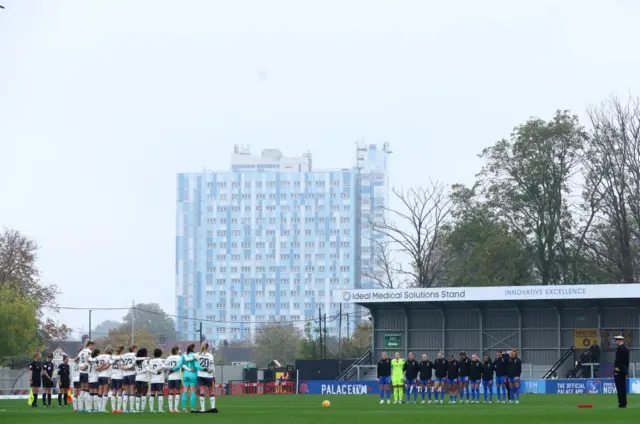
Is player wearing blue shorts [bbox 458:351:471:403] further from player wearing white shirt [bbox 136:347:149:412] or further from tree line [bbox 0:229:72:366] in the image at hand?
tree line [bbox 0:229:72:366]

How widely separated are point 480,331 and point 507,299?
4.29 metres

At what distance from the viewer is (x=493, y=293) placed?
61.0m

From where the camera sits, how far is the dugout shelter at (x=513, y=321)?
5966 cm

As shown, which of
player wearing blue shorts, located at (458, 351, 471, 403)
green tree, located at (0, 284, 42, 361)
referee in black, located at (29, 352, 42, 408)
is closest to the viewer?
referee in black, located at (29, 352, 42, 408)

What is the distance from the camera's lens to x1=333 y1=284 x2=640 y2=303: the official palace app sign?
188 feet

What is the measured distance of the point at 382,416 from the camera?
28.5m

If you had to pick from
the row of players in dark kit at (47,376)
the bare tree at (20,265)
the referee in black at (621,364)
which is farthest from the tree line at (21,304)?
the referee in black at (621,364)

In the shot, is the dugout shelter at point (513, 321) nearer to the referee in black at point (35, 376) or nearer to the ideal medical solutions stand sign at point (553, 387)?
the ideal medical solutions stand sign at point (553, 387)

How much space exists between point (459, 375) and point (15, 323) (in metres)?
41.9

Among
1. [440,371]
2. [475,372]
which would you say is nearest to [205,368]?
[475,372]

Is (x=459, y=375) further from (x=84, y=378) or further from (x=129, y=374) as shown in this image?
(x=84, y=378)

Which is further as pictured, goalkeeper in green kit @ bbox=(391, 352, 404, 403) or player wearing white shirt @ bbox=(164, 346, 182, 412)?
goalkeeper in green kit @ bbox=(391, 352, 404, 403)

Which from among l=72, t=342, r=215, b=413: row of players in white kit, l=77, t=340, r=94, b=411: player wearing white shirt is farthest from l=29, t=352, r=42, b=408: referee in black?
l=77, t=340, r=94, b=411: player wearing white shirt

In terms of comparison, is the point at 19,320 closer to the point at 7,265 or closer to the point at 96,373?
the point at 7,265
